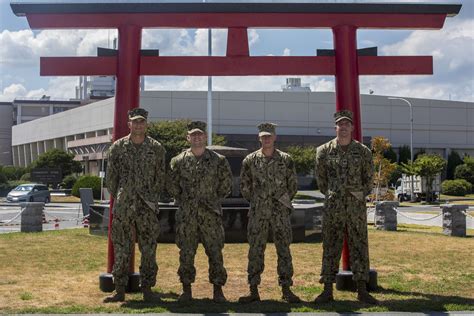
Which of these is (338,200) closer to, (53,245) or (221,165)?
(221,165)

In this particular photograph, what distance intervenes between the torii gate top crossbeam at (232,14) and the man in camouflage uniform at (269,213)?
86.0 inches

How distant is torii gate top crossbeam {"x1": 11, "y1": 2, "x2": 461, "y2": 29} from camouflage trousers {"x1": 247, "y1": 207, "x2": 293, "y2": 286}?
301cm

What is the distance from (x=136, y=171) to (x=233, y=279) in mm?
2561

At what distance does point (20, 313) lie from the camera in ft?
20.1

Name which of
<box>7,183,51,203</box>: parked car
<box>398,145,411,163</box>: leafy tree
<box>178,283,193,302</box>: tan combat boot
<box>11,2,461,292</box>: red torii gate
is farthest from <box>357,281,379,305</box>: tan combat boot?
<box>398,145,411,163</box>: leafy tree

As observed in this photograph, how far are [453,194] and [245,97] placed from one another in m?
→ 23.1

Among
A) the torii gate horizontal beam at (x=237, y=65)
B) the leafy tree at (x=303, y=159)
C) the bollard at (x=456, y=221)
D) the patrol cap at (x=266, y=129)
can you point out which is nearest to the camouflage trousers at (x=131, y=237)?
the patrol cap at (x=266, y=129)

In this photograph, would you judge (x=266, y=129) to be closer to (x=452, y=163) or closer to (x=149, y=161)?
(x=149, y=161)

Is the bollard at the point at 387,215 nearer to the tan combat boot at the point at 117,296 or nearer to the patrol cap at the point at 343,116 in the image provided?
the patrol cap at the point at 343,116

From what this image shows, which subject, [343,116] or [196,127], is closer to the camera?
[196,127]

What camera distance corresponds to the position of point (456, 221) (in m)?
15.8

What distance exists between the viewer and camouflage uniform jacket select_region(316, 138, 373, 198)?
6.86 m

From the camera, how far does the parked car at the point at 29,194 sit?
36.7 meters

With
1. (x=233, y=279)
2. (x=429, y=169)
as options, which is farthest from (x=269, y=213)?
(x=429, y=169)
